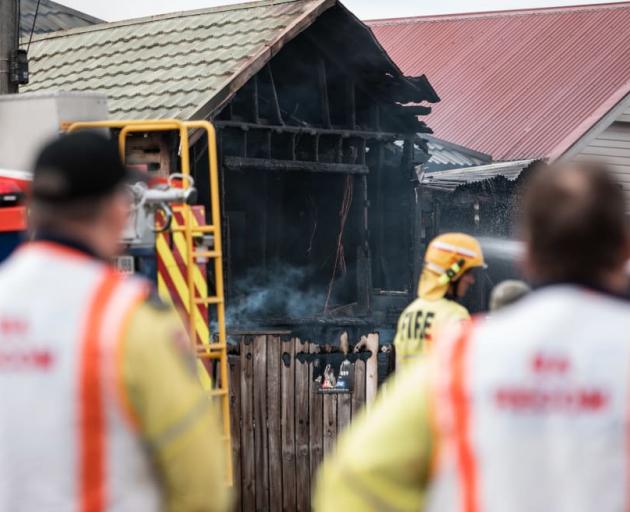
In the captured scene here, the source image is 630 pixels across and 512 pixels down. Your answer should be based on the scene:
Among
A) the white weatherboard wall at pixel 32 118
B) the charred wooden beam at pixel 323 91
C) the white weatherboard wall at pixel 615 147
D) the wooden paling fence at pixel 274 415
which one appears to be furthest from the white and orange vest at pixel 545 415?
the white weatherboard wall at pixel 615 147

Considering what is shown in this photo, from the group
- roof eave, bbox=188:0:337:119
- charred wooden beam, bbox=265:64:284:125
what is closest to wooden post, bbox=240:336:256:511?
roof eave, bbox=188:0:337:119

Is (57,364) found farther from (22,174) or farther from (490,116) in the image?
(490,116)

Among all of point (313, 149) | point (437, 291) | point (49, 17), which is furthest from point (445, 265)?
point (49, 17)

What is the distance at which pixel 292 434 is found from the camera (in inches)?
389

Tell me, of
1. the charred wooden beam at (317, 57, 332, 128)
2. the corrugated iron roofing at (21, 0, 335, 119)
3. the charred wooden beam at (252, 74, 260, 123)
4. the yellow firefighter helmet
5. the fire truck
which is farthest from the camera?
the charred wooden beam at (317, 57, 332, 128)

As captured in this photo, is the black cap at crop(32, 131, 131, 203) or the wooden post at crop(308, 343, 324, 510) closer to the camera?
the black cap at crop(32, 131, 131, 203)

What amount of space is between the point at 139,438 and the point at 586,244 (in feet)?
3.39

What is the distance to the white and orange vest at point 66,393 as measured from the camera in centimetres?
291

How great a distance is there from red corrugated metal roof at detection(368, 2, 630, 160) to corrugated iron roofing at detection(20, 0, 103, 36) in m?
11.3

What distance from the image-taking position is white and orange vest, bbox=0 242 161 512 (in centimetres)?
291

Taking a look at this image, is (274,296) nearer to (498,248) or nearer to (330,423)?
(498,248)

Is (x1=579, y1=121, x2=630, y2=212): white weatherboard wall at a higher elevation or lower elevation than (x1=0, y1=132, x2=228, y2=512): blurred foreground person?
higher

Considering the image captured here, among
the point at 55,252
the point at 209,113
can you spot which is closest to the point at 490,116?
the point at 209,113

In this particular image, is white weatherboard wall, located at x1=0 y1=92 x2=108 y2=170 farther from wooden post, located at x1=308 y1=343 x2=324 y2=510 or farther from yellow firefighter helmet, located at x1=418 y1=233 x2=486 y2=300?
yellow firefighter helmet, located at x1=418 y1=233 x2=486 y2=300
